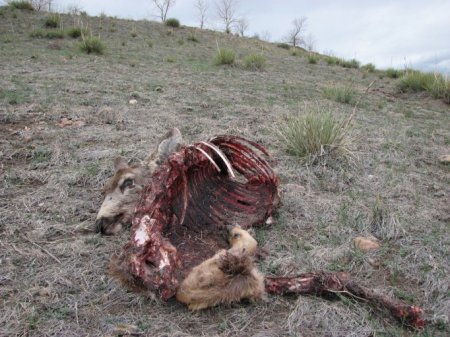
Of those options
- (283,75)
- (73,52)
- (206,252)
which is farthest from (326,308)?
(73,52)

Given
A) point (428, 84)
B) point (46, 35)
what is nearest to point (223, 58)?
point (428, 84)

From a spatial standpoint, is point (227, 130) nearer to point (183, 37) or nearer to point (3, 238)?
point (3, 238)

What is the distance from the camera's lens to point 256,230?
2762 mm

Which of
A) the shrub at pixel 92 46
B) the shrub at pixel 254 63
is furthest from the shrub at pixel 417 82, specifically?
the shrub at pixel 92 46

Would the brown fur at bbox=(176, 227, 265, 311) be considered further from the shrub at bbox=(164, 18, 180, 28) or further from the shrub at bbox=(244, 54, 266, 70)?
the shrub at bbox=(164, 18, 180, 28)

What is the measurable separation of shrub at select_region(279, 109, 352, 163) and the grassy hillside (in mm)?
94

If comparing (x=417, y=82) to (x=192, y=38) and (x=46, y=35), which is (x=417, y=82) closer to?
(x=192, y=38)

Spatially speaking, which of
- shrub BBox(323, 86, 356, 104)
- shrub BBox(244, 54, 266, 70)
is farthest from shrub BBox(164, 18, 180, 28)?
shrub BBox(323, 86, 356, 104)

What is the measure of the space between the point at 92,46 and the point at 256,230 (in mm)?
9117

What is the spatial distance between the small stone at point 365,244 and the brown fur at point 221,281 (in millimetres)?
1001

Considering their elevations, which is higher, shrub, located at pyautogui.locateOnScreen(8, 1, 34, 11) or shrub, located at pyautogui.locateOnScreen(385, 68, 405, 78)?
shrub, located at pyautogui.locateOnScreen(8, 1, 34, 11)

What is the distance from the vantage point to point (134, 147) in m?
4.13

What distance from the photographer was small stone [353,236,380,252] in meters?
2.62

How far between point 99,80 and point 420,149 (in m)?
5.41
